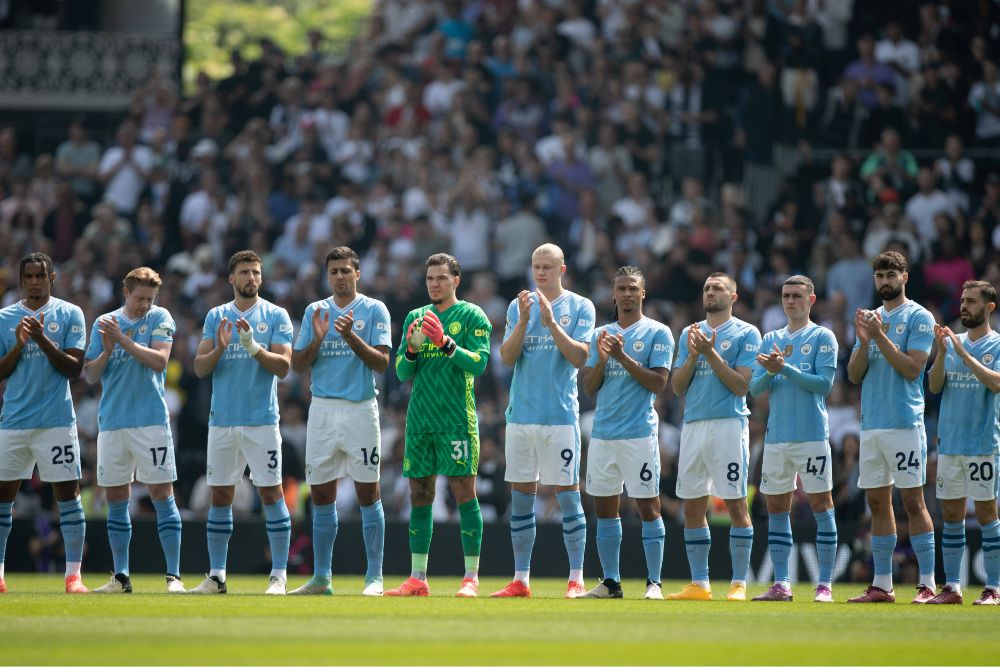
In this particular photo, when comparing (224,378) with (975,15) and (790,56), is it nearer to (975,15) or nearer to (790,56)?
(790,56)

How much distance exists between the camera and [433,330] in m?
13.0

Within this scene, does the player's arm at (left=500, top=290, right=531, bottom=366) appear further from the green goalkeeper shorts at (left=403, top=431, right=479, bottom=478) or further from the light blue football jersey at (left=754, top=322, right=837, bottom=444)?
the light blue football jersey at (left=754, top=322, right=837, bottom=444)

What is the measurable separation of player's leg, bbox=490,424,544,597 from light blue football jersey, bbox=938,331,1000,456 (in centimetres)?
367

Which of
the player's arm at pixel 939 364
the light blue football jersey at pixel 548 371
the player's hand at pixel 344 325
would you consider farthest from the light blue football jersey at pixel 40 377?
the player's arm at pixel 939 364

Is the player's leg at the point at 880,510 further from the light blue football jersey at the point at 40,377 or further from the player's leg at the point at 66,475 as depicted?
the light blue football jersey at the point at 40,377

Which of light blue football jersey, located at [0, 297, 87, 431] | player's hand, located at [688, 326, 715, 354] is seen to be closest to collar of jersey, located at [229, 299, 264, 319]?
light blue football jersey, located at [0, 297, 87, 431]

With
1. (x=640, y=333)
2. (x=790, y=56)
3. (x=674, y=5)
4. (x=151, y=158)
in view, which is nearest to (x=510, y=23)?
(x=674, y=5)

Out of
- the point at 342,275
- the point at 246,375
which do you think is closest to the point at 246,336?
the point at 246,375

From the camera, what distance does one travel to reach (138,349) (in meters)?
13.6

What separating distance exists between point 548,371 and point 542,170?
1157 centimetres

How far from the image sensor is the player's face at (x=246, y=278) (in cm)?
1381

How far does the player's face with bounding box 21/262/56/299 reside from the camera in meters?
13.9

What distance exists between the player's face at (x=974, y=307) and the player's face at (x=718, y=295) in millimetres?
→ 2087

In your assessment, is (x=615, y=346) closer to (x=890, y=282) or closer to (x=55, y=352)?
(x=890, y=282)
